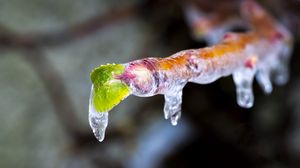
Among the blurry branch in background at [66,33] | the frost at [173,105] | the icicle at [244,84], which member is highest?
the blurry branch in background at [66,33]

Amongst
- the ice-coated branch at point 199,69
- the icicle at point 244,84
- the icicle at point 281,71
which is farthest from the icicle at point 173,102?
the icicle at point 281,71

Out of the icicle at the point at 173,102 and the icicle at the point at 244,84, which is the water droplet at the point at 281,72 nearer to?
the icicle at the point at 244,84

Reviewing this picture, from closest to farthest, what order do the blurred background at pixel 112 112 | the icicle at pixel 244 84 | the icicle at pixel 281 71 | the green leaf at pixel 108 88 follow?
1. the green leaf at pixel 108 88
2. the icicle at pixel 244 84
3. the icicle at pixel 281 71
4. the blurred background at pixel 112 112

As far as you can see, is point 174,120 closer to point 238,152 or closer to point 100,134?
point 100,134

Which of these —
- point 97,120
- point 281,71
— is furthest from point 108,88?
point 281,71

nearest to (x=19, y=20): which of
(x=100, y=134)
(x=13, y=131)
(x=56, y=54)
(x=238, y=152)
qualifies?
(x=56, y=54)

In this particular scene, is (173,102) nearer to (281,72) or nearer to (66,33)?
(281,72)

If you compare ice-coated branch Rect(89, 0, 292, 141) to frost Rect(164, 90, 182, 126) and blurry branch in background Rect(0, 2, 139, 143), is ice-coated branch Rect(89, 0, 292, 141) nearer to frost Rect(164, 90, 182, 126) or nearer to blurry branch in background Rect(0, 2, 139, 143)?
frost Rect(164, 90, 182, 126)
